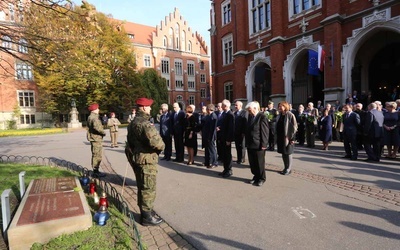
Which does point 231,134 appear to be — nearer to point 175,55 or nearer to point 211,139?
point 211,139

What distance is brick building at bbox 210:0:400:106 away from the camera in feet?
44.9

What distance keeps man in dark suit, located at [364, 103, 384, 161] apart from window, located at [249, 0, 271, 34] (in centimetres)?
1387

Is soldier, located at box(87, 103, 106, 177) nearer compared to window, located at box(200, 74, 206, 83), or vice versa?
soldier, located at box(87, 103, 106, 177)

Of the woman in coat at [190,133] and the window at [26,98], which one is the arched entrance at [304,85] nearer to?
the woman in coat at [190,133]

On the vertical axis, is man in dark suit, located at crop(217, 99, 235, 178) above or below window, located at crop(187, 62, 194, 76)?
below

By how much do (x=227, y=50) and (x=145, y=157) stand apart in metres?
22.7

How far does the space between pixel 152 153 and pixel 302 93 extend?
52.0 ft

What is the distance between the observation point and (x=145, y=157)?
148 inches

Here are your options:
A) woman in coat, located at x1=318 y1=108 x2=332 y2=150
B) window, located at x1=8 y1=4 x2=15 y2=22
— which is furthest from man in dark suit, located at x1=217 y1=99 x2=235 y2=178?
window, located at x1=8 y1=4 x2=15 y2=22

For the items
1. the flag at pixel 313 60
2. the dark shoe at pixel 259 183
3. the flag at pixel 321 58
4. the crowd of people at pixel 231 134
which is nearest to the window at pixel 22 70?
the crowd of people at pixel 231 134

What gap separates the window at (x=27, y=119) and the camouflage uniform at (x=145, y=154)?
3954 centimetres

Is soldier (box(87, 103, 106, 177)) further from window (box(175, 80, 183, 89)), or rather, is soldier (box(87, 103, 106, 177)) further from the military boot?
window (box(175, 80, 183, 89))

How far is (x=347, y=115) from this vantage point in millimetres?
7949

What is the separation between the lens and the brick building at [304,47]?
1368 centimetres
